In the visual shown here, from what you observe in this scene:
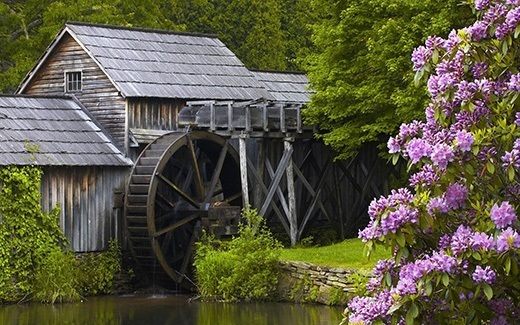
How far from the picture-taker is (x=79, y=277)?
24.2 metres

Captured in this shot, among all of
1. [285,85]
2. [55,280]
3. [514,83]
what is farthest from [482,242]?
[285,85]

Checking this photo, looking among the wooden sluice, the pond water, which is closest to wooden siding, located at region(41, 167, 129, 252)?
the pond water

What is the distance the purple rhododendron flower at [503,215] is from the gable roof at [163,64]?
695 inches

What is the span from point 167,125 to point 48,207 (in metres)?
3.92

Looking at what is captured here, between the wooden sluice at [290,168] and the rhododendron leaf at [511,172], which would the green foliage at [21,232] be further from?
the rhododendron leaf at [511,172]

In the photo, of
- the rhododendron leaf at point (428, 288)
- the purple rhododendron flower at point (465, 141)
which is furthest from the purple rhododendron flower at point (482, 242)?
the purple rhododendron flower at point (465, 141)

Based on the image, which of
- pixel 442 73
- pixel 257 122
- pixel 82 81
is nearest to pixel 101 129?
pixel 82 81

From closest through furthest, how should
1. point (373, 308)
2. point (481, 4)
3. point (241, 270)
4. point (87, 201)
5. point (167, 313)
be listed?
point (373, 308)
point (481, 4)
point (167, 313)
point (241, 270)
point (87, 201)

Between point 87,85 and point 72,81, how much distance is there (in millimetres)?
788

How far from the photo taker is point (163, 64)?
91.1 ft

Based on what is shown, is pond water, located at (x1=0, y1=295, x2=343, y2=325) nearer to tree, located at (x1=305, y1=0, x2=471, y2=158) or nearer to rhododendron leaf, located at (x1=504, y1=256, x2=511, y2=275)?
tree, located at (x1=305, y1=0, x2=471, y2=158)

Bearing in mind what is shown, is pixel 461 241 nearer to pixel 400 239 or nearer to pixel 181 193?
pixel 400 239

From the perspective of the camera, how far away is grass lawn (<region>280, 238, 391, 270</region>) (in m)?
21.6

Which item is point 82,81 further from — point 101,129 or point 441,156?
point 441,156
